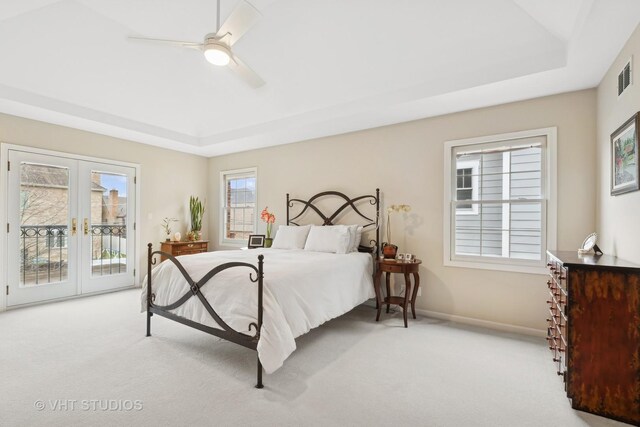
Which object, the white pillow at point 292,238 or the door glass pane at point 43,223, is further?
the white pillow at point 292,238

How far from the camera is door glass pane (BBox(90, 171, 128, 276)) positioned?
514 centimetres

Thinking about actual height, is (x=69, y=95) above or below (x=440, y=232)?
above

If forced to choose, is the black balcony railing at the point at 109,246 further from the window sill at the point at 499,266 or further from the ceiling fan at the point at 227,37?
the window sill at the point at 499,266

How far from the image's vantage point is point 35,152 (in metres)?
4.46

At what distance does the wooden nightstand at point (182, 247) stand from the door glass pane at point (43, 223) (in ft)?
4.79

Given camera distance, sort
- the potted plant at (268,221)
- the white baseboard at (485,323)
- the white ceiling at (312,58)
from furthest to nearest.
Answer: the potted plant at (268,221) < the white baseboard at (485,323) < the white ceiling at (312,58)

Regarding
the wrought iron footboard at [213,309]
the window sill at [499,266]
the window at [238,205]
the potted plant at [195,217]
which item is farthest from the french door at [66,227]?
the window sill at [499,266]

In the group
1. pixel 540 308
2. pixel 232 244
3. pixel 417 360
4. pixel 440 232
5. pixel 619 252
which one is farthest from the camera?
pixel 232 244

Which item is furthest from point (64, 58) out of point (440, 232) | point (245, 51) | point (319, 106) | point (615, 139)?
point (615, 139)

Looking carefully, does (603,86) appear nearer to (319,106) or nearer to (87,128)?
(319,106)

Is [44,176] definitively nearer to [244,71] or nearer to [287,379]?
[244,71]

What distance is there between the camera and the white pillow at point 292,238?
4.73m

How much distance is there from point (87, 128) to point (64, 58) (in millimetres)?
1326

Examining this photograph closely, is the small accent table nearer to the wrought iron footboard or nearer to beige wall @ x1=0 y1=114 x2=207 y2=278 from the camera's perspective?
the wrought iron footboard
